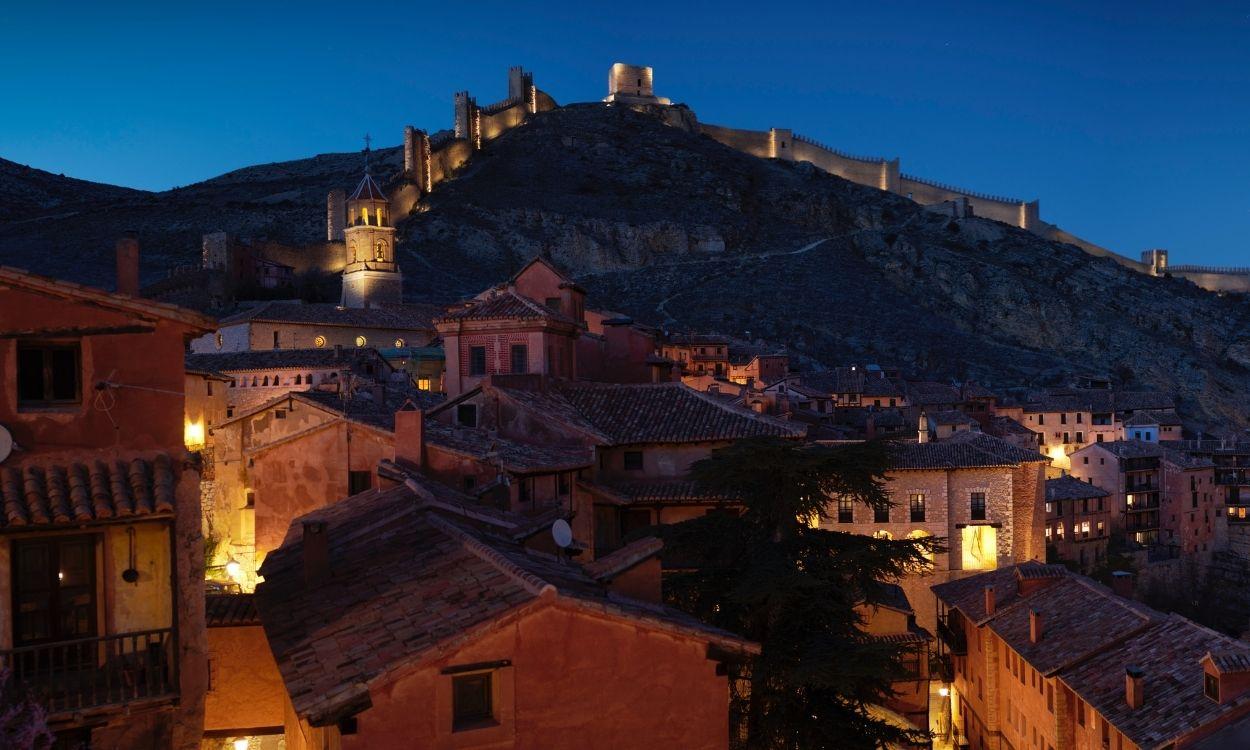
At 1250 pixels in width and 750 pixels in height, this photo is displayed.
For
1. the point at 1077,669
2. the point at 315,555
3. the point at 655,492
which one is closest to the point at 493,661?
the point at 315,555

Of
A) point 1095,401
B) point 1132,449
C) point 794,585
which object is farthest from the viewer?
point 1095,401

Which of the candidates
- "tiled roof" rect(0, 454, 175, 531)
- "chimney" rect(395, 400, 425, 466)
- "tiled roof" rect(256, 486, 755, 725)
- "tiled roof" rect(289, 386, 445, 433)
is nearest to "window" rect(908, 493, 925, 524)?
"tiled roof" rect(289, 386, 445, 433)

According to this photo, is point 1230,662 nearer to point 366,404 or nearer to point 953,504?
point 953,504

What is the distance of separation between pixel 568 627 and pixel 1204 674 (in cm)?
1684

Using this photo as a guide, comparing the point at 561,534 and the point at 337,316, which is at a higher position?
the point at 337,316

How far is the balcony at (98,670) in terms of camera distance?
10.9 meters

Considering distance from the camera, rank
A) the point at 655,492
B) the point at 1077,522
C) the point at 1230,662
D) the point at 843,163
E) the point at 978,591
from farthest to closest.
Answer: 1. the point at 843,163
2. the point at 1077,522
3. the point at 978,591
4. the point at 655,492
5. the point at 1230,662

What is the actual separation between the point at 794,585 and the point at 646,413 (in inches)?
521

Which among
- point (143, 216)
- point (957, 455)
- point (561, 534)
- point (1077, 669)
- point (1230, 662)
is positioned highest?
point (143, 216)

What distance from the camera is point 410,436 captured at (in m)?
22.2

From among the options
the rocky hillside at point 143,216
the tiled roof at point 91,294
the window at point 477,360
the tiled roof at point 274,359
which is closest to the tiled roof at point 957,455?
the window at point 477,360

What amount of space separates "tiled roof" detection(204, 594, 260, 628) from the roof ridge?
3145 millimetres

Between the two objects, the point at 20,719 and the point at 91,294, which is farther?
the point at 91,294

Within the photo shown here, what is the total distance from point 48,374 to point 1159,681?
22.7m
